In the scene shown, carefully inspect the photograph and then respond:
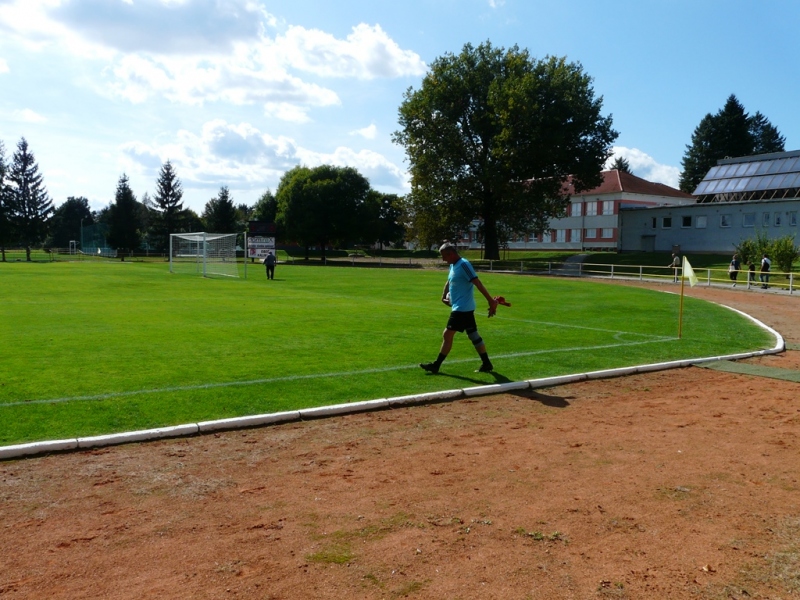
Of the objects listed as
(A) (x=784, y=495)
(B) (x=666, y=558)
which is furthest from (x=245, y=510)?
(A) (x=784, y=495)

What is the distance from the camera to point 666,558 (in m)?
→ 4.37

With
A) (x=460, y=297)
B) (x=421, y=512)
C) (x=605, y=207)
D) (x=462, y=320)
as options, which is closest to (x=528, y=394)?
(x=462, y=320)

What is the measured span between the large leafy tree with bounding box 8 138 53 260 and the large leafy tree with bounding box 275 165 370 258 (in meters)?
28.2

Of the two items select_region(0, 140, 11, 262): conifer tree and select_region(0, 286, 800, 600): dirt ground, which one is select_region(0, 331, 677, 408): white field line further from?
select_region(0, 140, 11, 262): conifer tree

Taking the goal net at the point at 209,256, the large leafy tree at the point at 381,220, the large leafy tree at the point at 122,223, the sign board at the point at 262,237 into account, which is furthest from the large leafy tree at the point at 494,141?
the large leafy tree at the point at 122,223

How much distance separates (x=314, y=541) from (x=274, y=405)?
3.73 m

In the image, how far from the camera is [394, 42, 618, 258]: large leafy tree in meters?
56.0

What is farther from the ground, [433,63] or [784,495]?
[433,63]

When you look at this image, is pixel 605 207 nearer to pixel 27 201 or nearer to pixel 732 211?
pixel 732 211

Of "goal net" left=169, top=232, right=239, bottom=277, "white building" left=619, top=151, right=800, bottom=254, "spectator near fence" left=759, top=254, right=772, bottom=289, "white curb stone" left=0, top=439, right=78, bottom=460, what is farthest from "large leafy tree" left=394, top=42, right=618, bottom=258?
"white curb stone" left=0, top=439, right=78, bottom=460

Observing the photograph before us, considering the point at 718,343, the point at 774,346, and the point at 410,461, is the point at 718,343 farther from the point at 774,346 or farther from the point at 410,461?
the point at 410,461

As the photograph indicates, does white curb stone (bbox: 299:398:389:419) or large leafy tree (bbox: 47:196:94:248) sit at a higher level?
large leafy tree (bbox: 47:196:94:248)

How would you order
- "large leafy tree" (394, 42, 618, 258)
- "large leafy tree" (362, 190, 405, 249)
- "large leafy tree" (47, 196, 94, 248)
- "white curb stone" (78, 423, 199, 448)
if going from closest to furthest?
"white curb stone" (78, 423, 199, 448), "large leafy tree" (394, 42, 618, 258), "large leafy tree" (362, 190, 405, 249), "large leafy tree" (47, 196, 94, 248)

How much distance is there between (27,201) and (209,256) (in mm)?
49554
